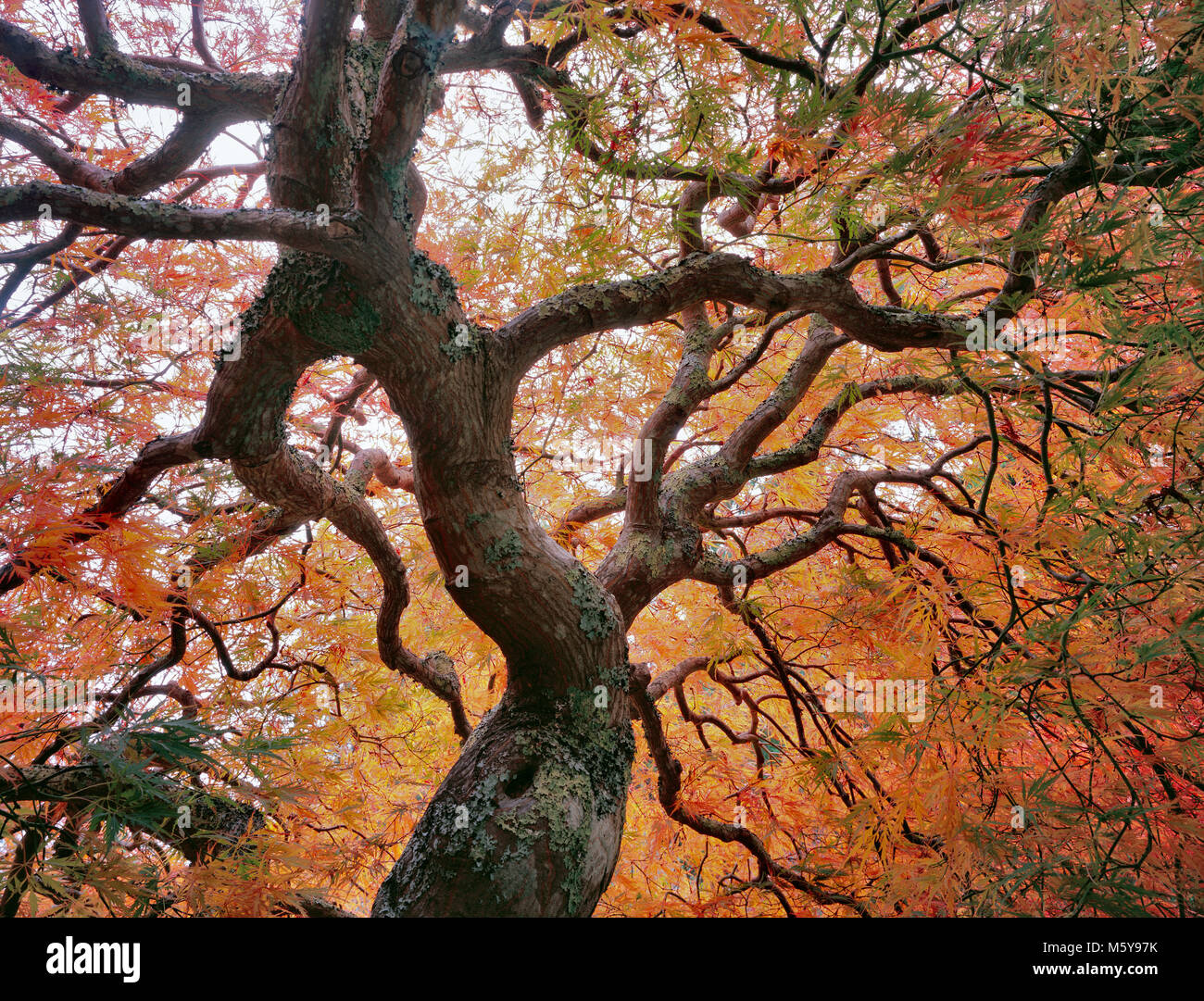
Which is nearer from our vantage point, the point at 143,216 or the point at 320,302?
the point at 143,216

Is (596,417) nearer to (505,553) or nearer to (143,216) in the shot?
(505,553)

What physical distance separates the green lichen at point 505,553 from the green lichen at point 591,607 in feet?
0.44

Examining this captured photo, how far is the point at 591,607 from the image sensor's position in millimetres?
1500

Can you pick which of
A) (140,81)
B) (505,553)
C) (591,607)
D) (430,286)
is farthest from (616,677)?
(140,81)

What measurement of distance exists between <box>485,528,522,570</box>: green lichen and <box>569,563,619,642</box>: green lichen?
133mm

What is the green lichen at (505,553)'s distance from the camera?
4.68 ft

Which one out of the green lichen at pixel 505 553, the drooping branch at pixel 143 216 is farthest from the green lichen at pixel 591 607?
the drooping branch at pixel 143 216

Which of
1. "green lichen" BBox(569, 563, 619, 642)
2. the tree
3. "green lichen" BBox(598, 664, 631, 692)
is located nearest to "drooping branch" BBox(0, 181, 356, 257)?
the tree

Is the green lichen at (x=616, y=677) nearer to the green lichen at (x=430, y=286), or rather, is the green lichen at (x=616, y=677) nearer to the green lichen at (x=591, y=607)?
the green lichen at (x=591, y=607)

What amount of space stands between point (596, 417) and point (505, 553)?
965 mm

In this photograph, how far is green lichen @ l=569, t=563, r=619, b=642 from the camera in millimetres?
1487

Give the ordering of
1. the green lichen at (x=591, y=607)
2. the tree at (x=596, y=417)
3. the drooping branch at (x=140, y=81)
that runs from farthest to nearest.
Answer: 1. the green lichen at (x=591, y=607)
2. the drooping branch at (x=140, y=81)
3. the tree at (x=596, y=417)
